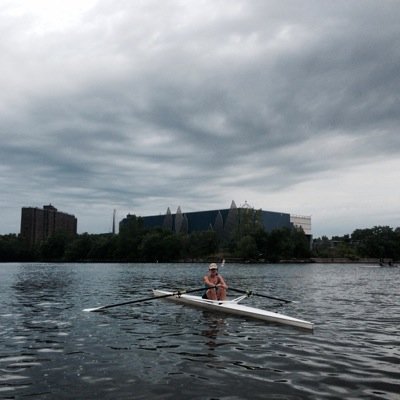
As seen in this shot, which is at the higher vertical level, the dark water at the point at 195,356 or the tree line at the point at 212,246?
the tree line at the point at 212,246

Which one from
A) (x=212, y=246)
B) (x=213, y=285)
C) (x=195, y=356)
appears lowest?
(x=195, y=356)

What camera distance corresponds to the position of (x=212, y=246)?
174 m

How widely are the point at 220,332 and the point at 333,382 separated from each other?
24.0 ft

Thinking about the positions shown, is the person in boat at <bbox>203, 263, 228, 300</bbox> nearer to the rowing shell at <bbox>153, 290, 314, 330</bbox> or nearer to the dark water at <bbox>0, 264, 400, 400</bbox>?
the rowing shell at <bbox>153, 290, 314, 330</bbox>

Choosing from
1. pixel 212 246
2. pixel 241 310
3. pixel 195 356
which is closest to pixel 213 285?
pixel 241 310

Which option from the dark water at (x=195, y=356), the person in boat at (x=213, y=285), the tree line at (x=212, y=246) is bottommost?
the dark water at (x=195, y=356)

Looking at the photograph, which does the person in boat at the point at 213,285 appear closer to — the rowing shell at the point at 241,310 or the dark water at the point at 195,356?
the rowing shell at the point at 241,310

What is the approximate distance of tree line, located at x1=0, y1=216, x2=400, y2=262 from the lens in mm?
160250

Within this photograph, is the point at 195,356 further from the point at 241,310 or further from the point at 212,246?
the point at 212,246

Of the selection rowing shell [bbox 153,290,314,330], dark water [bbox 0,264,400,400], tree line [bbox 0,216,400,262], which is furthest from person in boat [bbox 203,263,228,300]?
tree line [bbox 0,216,400,262]

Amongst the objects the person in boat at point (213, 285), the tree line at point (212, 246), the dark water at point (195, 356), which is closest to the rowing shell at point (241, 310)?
the dark water at point (195, 356)

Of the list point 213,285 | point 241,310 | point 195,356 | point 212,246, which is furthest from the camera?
point 212,246

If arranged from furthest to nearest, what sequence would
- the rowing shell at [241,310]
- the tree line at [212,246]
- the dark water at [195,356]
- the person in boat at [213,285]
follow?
1. the tree line at [212,246]
2. the person in boat at [213,285]
3. the rowing shell at [241,310]
4. the dark water at [195,356]

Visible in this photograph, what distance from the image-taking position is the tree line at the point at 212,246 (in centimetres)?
16025
